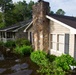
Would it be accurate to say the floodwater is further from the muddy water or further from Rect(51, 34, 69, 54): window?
Rect(51, 34, 69, 54): window

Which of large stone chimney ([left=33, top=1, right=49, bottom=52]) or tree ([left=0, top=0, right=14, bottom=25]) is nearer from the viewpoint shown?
large stone chimney ([left=33, top=1, right=49, bottom=52])

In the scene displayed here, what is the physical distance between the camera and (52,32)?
1472cm

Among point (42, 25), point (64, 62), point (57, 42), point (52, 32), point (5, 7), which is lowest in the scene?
point (64, 62)

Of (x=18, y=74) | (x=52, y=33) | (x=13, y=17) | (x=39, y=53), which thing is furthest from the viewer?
(x=13, y=17)

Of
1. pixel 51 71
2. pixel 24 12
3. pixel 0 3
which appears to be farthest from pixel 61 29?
pixel 24 12

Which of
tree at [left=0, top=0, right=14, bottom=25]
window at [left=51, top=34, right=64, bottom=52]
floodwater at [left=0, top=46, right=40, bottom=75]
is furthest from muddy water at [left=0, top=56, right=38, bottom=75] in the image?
tree at [left=0, top=0, right=14, bottom=25]

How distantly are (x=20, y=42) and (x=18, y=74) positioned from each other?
39.6ft

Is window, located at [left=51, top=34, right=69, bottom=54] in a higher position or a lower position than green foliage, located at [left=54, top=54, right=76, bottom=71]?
higher

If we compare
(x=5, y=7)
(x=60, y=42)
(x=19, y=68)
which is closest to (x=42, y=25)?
(x=60, y=42)

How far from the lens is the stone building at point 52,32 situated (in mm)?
12562

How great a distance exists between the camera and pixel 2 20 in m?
43.6

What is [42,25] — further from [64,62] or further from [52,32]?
[64,62]

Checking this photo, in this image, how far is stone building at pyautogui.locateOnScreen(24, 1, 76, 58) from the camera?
1256 cm

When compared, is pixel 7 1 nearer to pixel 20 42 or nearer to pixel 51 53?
pixel 20 42
